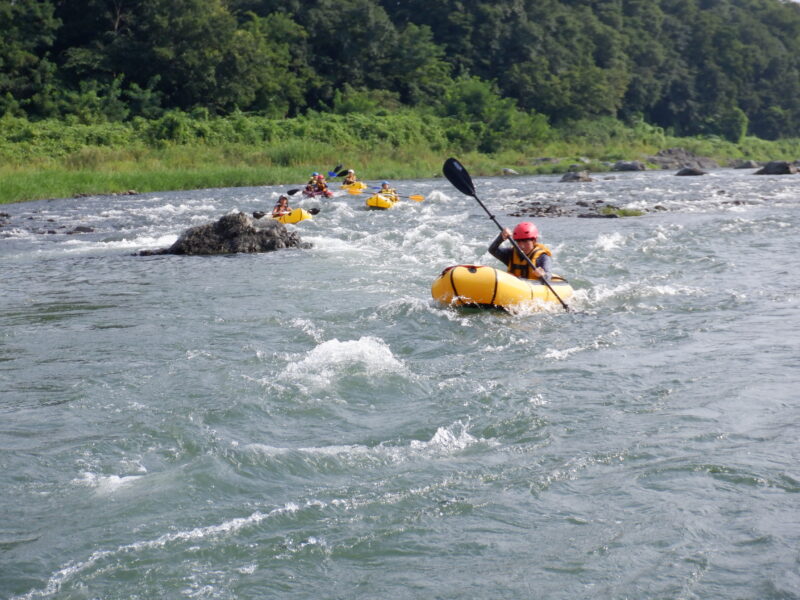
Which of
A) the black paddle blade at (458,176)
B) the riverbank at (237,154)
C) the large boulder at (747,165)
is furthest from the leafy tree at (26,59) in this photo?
the large boulder at (747,165)

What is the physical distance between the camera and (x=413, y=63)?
47.8 metres

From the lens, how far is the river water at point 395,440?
3.99 m

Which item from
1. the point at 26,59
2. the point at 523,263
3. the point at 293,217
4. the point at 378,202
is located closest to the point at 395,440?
the point at 523,263

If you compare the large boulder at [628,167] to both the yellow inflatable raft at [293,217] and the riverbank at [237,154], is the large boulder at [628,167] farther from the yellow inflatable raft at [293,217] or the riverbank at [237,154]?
the yellow inflatable raft at [293,217]

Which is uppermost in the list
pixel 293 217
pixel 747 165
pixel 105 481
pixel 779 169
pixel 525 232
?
pixel 105 481

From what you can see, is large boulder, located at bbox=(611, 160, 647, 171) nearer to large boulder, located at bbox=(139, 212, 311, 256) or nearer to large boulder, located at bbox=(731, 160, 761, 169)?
large boulder, located at bbox=(731, 160, 761, 169)

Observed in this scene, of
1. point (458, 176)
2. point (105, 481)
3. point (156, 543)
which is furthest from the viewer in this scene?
point (458, 176)

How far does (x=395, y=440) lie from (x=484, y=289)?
3.41m

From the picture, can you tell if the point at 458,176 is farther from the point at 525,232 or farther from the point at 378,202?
the point at 378,202

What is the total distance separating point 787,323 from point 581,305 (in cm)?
202

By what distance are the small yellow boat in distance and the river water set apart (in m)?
0.16

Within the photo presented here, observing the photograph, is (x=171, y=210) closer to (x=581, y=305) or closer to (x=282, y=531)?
(x=581, y=305)

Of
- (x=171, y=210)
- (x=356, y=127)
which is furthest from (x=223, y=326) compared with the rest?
(x=356, y=127)

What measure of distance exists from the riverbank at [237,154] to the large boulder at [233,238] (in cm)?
1075
